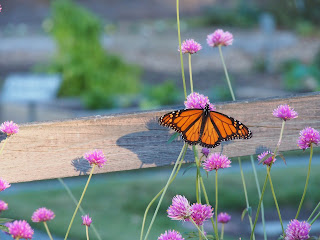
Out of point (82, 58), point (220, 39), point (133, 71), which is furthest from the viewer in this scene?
point (133, 71)

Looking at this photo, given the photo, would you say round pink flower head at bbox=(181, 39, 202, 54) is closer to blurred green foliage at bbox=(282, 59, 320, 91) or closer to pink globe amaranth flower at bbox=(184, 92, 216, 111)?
pink globe amaranth flower at bbox=(184, 92, 216, 111)

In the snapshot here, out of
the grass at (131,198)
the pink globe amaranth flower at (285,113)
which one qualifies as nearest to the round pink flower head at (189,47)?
the pink globe amaranth flower at (285,113)

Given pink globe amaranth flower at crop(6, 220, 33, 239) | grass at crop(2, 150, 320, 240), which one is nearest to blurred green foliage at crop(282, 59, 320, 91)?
grass at crop(2, 150, 320, 240)

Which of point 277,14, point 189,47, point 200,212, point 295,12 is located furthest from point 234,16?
point 200,212

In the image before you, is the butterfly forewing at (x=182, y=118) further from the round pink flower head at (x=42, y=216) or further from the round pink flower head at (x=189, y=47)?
the round pink flower head at (x=42, y=216)

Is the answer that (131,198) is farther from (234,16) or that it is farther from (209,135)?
(234,16)

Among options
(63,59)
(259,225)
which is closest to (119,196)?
(259,225)

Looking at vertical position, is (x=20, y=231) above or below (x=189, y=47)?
below

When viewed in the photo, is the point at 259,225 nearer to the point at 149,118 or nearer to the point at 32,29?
the point at 149,118
